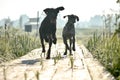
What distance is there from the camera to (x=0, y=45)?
16.2 metres

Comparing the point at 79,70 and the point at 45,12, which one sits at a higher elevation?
the point at 45,12

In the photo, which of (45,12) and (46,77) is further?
(45,12)

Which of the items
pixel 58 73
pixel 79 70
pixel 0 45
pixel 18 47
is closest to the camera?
pixel 58 73

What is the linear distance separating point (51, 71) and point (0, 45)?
6804mm

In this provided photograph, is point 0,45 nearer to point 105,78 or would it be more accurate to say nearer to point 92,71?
point 92,71

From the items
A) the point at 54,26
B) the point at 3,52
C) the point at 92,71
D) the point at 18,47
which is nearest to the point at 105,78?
the point at 92,71

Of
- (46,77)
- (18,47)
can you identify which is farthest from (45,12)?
(46,77)

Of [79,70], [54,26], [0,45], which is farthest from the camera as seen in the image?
[0,45]

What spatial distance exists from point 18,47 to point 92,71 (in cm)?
962

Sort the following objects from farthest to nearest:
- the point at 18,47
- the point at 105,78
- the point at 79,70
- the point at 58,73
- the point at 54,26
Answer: the point at 18,47, the point at 54,26, the point at 79,70, the point at 58,73, the point at 105,78

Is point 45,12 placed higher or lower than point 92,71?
higher

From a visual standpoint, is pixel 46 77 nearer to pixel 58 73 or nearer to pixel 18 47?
pixel 58 73

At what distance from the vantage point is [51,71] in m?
9.84

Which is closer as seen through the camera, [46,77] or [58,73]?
[46,77]
